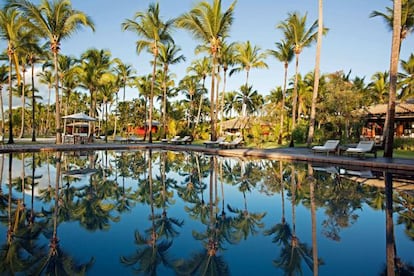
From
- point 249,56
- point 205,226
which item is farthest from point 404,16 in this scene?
point 205,226

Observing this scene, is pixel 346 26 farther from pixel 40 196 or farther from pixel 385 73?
pixel 40 196

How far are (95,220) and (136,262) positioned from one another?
172 cm

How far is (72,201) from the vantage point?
5309mm

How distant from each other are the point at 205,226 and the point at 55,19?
1944cm

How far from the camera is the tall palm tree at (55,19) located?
17.4 metres

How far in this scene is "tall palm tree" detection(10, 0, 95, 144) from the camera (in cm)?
1739

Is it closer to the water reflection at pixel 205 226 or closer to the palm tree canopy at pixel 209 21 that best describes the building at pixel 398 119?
the palm tree canopy at pixel 209 21

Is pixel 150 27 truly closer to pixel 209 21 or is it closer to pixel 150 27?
pixel 150 27

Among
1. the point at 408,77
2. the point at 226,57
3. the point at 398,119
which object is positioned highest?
the point at 226,57

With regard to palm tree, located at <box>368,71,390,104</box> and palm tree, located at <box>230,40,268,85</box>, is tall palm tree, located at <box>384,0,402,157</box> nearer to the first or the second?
palm tree, located at <box>230,40,268,85</box>

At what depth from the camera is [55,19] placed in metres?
18.1

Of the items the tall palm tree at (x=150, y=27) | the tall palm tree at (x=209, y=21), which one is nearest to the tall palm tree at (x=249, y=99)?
the tall palm tree at (x=150, y=27)

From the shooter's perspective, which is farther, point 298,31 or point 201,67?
point 201,67

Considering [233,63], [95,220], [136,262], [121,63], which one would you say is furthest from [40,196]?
[121,63]
